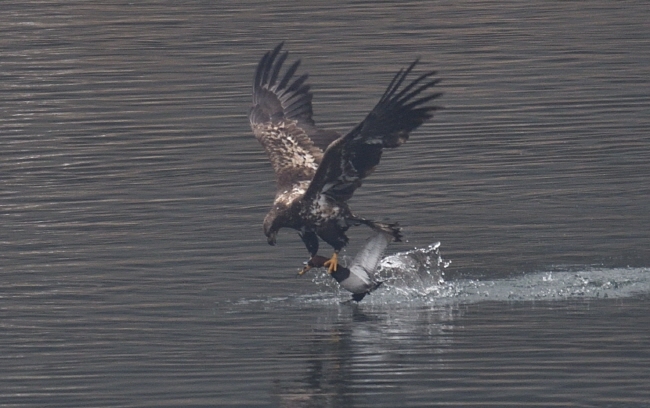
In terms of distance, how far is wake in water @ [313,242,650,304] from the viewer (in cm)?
1049

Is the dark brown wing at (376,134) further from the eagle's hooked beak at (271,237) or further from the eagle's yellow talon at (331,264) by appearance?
the eagle's hooked beak at (271,237)

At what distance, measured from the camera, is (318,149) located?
12.0 m

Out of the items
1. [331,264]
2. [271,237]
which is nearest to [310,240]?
[271,237]

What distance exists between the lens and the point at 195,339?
31.4ft

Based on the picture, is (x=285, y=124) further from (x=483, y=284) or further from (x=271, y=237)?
(x=483, y=284)

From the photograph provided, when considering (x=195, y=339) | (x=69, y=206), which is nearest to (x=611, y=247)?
(x=195, y=339)

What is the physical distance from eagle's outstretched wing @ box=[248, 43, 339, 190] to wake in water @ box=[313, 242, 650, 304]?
3.05 ft

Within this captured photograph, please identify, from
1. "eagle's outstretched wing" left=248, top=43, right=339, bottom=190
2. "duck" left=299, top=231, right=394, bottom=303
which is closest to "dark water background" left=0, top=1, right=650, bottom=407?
"duck" left=299, top=231, right=394, bottom=303

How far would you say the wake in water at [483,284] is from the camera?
10.5 meters

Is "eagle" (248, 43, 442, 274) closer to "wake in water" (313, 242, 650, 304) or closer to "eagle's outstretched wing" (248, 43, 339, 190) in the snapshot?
"eagle's outstretched wing" (248, 43, 339, 190)

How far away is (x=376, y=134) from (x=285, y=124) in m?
2.20

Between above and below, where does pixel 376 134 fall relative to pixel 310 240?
above

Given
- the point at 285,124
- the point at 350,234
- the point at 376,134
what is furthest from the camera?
the point at 350,234

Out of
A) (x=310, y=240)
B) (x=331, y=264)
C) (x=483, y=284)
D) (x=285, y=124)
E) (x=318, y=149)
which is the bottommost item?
(x=483, y=284)
